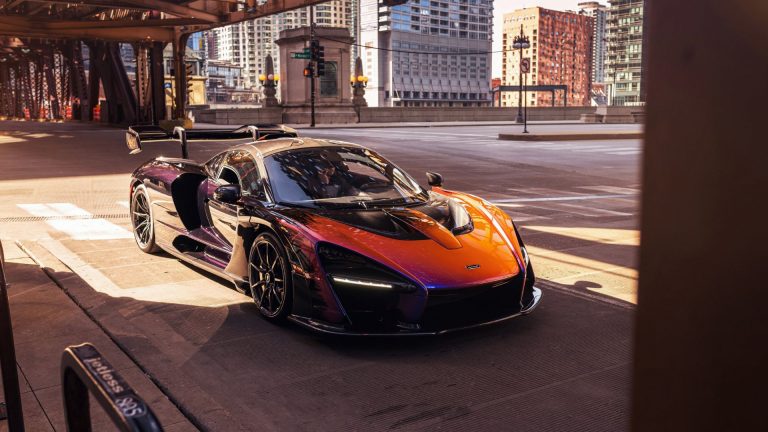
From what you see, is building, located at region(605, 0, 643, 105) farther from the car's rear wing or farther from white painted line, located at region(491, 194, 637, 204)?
the car's rear wing

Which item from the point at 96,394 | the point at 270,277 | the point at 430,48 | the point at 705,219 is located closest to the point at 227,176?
the point at 270,277

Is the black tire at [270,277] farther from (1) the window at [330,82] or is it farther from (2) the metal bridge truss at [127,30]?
(1) the window at [330,82]

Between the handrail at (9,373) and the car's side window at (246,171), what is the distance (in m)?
2.74

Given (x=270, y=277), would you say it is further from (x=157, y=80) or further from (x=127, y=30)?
(x=127, y=30)

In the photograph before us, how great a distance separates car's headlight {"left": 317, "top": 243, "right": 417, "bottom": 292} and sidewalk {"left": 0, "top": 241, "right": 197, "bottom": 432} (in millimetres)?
1326

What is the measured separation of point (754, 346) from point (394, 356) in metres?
3.94

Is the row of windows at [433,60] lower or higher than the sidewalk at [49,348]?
higher

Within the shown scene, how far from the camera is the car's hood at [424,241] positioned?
15.8ft

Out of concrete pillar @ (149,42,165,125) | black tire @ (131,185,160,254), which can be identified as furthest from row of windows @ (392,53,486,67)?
black tire @ (131,185,160,254)

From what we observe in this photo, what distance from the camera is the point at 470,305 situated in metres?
4.88

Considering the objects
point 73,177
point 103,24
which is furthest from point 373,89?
point 73,177

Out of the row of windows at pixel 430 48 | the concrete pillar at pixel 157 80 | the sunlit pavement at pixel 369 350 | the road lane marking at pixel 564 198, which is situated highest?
the row of windows at pixel 430 48

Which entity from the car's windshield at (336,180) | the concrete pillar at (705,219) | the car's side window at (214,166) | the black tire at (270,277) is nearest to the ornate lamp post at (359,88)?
the car's side window at (214,166)

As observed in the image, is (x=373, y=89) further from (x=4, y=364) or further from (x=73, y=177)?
(x=4, y=364)
